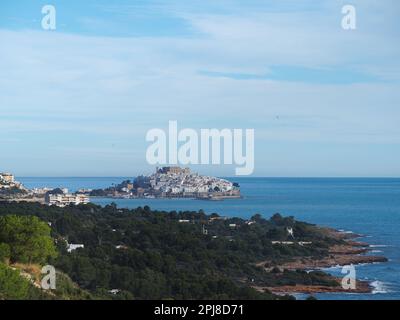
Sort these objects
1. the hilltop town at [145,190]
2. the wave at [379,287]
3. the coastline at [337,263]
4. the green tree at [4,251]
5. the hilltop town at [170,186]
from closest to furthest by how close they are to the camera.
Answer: the green tree at [4,251], the coastline at [337,263], the wave at [379,287], the hilltop town at [170,186], the hilltop town at [145,190]

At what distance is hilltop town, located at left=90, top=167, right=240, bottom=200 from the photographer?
18.6 meters

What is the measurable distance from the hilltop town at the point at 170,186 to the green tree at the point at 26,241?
26.5ft

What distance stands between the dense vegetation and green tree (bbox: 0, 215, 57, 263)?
69 mm

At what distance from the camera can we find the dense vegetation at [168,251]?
10.1 meters

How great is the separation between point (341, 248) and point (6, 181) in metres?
12.1

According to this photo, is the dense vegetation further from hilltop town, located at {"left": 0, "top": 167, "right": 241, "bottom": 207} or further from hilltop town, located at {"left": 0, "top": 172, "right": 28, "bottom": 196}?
hilltop town, located at {"left": 0, "top": 172, "right": 28, "bottom": 196}

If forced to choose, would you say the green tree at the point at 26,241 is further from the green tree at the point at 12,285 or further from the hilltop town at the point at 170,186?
the hilltop town at the point at 170,186

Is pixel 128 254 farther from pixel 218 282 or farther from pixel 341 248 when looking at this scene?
pixel 341 248

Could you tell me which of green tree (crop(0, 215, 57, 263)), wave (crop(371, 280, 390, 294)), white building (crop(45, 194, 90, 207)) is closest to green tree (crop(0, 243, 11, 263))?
green tree (crop(0, 215, 57, 263))

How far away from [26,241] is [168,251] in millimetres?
4244

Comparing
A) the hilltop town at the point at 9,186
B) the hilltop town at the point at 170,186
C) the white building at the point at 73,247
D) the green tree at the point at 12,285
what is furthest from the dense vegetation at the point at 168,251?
the hilltop town at the point at 9,186

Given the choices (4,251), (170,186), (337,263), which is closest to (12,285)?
(4,251)

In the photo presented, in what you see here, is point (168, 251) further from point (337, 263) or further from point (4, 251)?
point (337, 263)
